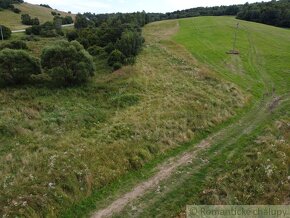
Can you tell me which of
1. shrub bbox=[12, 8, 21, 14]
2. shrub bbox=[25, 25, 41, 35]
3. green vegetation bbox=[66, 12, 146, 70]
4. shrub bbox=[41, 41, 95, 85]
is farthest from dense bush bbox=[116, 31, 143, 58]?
shrub bbox=[12, 8, 21, 14]

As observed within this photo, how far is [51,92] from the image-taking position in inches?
1238

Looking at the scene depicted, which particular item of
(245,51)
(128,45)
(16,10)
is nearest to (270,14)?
(245,51)

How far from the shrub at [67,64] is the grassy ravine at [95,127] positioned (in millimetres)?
1283

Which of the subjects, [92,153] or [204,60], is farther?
[204,60]

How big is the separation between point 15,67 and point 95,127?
14054mm

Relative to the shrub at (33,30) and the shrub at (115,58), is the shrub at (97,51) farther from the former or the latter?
the shrub at (33,30)

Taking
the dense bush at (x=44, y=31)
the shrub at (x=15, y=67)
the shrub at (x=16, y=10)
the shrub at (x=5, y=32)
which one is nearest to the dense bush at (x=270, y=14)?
the dense bush at (x=44, y=31)

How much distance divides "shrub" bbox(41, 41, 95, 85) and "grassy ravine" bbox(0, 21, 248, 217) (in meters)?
1.28

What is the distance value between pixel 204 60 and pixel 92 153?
36480 millimetres

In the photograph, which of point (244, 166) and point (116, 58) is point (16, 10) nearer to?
point (116, 58)

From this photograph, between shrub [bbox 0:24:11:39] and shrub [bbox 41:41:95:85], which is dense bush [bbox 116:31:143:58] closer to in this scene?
shrub [bbox 41:41:95:85]

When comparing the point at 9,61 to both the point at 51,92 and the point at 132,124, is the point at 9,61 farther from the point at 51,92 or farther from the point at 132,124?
the point at 132,124

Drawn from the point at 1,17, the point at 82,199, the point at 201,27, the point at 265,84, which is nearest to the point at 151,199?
the point at 82,199

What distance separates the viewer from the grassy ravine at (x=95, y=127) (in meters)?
17.0
